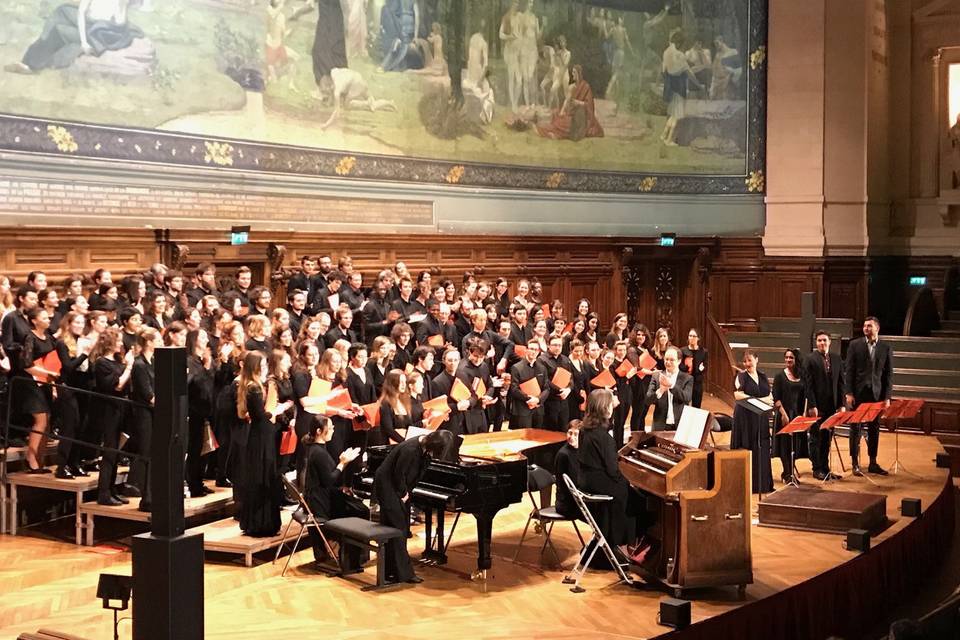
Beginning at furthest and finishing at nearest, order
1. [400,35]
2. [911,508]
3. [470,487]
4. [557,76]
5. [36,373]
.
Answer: [557,76] < [400,35] < [911,508] < [36,373] < [470,487]

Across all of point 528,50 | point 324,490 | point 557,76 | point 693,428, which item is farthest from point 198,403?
point 557,76

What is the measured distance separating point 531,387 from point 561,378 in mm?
431

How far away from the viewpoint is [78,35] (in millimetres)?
12891

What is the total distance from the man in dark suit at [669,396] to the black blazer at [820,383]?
1568 mm

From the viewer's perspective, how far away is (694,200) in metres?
21.5

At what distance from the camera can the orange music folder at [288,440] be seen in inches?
402

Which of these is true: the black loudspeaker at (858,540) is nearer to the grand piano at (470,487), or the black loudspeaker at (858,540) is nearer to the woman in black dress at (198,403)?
the grand piano at (470,487)

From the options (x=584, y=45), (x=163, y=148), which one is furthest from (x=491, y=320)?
(x=584, y=45)

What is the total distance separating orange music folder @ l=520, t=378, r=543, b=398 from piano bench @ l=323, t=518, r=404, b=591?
366 cm

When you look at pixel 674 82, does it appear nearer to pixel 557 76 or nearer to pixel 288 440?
pixel 557 76

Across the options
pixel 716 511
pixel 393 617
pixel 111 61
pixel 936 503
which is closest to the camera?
pixel 393 617

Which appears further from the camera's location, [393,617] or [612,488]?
[612,488]

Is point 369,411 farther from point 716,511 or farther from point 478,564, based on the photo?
point 716,511

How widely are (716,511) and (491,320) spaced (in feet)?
20.3
